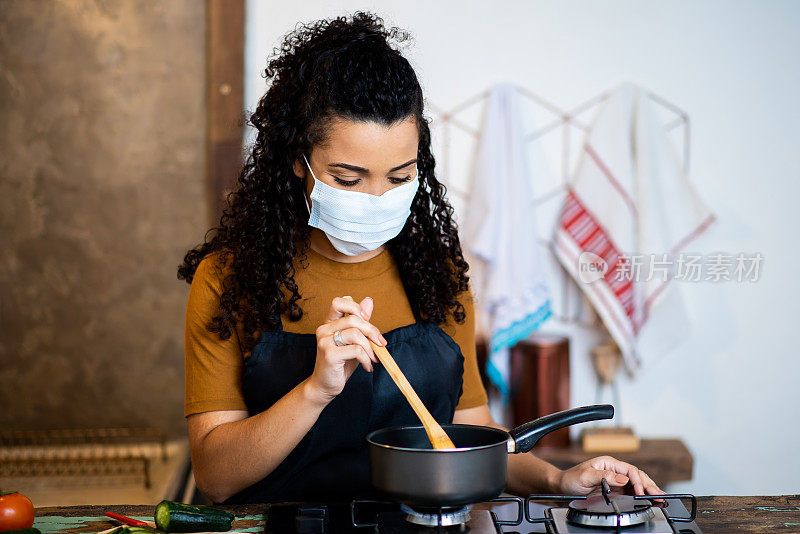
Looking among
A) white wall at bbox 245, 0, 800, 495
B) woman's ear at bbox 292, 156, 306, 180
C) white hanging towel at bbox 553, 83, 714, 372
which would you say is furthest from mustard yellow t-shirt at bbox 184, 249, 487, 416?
white wall at bbox 245, 0, 800, 495

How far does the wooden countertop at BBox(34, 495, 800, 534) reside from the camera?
111 cm

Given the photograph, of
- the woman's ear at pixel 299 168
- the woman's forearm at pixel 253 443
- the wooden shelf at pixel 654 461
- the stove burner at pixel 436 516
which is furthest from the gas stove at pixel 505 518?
the wooden shelf at pixel 654 461

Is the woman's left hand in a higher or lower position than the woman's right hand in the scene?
lower

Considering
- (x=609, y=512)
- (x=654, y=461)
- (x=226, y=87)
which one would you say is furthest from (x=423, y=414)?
(x=226, y=87)

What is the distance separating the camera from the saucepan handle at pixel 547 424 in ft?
3.61

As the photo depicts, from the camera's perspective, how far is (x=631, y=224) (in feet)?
8.28

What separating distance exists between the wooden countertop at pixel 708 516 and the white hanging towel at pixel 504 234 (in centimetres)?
127

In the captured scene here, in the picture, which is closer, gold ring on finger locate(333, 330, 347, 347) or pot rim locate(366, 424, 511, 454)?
pot rim locate(366, 424, 511, 454)

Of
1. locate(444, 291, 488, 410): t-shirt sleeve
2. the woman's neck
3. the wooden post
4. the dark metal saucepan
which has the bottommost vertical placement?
the dark metal saucepan

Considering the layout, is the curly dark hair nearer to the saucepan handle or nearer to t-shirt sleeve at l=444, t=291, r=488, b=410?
t-shirt sleeve at l=444, t=291, r=488, b=410

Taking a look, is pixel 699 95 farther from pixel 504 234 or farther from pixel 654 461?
pixel 654 461

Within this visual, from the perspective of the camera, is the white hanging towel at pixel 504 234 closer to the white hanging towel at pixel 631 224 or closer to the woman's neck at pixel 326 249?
the white hanging towel at pixel 631 224

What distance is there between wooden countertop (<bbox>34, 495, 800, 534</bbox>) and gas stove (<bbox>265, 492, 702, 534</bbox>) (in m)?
0.04

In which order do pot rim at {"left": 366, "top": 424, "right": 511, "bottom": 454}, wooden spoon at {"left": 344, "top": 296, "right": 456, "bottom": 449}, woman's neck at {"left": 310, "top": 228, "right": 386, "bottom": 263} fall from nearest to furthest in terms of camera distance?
pot rim at {"left": 366, "top": 424, "right": 511, "bottom": 454}
wooden spoon at {"left": 344, "top": 296, "right": 456, "bottom": 449}
woman's neck at {"left": 310, "top": 228, "right": 386, "bottom": 263}
